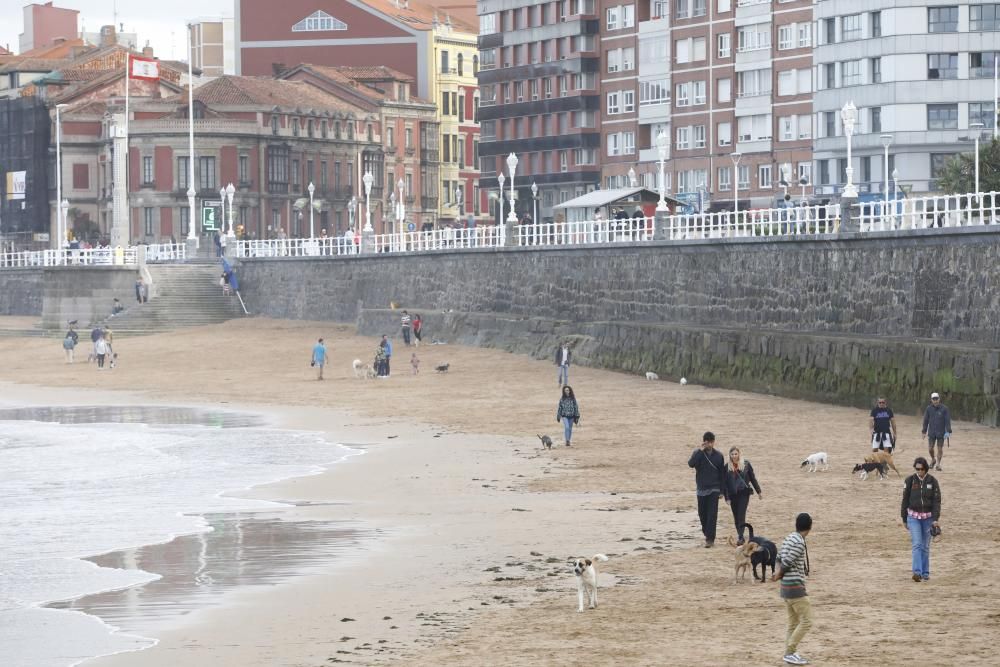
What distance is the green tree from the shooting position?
66062mm

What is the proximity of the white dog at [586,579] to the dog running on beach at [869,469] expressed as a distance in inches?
428

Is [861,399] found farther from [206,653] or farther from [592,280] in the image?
[206,653]

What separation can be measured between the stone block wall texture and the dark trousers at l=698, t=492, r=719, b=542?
75225 millimetres

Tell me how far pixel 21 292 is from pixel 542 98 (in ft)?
98.6

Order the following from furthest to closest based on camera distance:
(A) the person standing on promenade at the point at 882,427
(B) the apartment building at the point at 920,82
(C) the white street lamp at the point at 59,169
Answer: (C) the white street lamp at the point at 59,169 → (B) the apartment building at the point at 920,82 → (A) the person standing on promenade at the point at 882,427

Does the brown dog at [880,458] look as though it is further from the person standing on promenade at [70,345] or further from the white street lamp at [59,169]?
the white street lamp at [59,169]

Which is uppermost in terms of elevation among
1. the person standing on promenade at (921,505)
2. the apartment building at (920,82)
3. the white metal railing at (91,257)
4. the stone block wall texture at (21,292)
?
the apartment building at (920,82)

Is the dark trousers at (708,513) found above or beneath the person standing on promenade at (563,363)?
beneath

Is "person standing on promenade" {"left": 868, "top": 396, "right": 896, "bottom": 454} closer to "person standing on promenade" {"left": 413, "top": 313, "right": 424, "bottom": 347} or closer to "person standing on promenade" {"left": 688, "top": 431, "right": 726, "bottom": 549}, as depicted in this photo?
"person standing on promenade" {"left": 688, "top": 431, "right": 726, "bottom": 549}

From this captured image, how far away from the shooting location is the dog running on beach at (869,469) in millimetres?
31719

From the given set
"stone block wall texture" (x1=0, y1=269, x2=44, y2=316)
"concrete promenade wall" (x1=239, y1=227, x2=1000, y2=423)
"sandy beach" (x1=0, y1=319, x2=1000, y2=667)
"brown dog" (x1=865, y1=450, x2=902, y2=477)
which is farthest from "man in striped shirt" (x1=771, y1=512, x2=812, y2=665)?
"stone block wall texture" (x1=0, y1=269, x2=44, y2=316)

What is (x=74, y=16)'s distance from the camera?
155 meters

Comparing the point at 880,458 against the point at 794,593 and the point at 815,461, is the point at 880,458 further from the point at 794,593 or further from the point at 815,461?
the point at 794,593

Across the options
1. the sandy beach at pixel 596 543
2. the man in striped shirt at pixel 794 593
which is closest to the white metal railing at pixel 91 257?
the sandy beach at pixel 596 543
